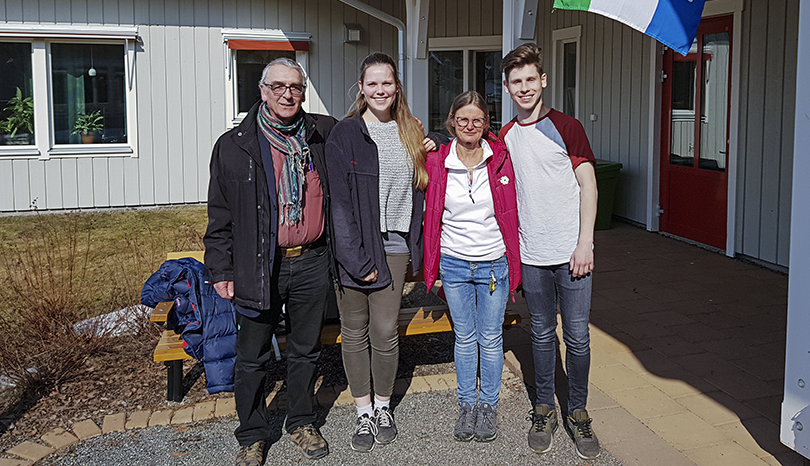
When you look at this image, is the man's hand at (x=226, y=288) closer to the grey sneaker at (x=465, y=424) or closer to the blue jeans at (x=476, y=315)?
the blue jeans at (x=476, y=315)

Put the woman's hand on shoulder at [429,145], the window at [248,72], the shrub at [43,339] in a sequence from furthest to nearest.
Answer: the window at [248,72] → the shrub at [43,339] → the woman's hand on shoulder at [429,145]

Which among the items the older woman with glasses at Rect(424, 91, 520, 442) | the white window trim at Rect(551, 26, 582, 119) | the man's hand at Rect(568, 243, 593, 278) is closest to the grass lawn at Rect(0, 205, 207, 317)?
the older woman with glasses at Rect(424, 91, 520, 442)

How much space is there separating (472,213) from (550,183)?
370mm

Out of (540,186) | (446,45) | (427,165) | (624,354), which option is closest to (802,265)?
(540,186)

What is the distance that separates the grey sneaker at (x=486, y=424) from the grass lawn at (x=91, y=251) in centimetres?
292

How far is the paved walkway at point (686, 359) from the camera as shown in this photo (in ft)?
12.2

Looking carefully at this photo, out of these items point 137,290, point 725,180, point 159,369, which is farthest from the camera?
point 725,180

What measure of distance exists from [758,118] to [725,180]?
77 cm

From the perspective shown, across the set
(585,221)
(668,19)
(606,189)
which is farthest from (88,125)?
(668,19)

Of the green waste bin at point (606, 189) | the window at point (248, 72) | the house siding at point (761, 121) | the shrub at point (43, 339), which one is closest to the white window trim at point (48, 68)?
the window at point (248, 72)

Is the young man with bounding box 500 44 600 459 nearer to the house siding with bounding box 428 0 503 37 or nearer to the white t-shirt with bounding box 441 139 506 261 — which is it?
the white t-shirt with bounding box 441 139 506 261

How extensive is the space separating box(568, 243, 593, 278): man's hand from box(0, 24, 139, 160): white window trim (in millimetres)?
9231

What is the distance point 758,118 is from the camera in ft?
23.3

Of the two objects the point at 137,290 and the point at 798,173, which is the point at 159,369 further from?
the point at 798,173
